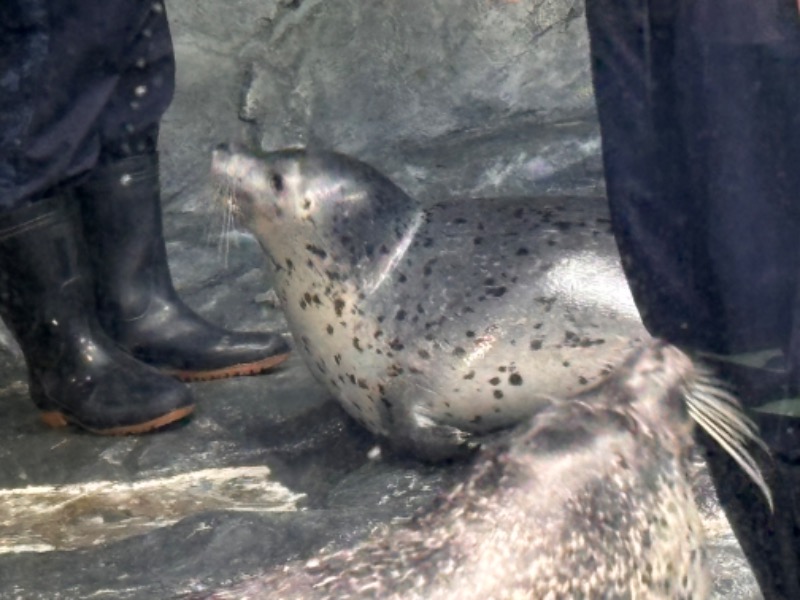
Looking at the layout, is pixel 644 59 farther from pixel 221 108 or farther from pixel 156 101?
pixel 221 108

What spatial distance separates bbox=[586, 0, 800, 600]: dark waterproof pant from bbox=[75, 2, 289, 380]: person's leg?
1786mm

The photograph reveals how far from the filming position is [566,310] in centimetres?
308

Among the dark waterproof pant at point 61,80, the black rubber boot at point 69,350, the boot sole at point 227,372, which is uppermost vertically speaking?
the dark waterproof pant at point 61,80

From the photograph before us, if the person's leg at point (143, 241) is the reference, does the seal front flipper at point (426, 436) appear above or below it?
below

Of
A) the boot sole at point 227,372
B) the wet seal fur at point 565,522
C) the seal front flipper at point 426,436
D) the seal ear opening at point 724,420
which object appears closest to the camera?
the wet seal fur at point 565,522

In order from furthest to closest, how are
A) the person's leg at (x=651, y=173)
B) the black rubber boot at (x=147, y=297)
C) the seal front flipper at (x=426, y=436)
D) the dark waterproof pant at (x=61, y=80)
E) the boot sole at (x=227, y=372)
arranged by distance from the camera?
the boot sole at (x=227, y=372) < the black rubber boot at (x=147, y=297) < the seal front flipper at (x=426, y=436) < the dark waterproof pant at (x=61, y=80) < the person's leg at (x=651, y=173)

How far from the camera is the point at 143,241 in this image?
3.71 meters

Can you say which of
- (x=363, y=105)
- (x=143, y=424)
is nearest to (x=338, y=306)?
(x=143, y=424)

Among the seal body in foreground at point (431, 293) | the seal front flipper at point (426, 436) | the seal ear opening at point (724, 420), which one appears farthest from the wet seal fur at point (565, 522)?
the seal front flipper at point (426, 436)

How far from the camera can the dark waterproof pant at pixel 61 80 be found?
3.03 meters

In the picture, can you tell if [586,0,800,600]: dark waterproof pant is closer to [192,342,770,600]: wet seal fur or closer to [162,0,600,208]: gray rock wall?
[192,342,770,600]: wet seal fur

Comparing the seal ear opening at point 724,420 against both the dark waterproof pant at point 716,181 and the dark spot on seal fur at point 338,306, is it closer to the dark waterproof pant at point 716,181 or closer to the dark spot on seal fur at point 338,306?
the dark waterproof pant at point 716,181

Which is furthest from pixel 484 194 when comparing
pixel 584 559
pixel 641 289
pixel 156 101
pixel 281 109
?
pixel 584 559

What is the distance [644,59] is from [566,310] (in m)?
1.22
